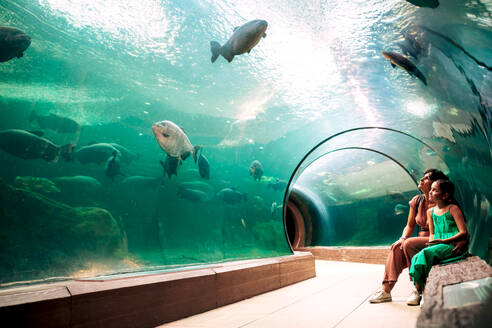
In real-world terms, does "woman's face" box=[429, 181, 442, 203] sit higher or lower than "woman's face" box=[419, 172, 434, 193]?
lower

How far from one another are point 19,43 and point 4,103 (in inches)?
398

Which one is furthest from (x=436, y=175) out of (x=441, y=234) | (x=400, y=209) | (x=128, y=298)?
(x=400, y=209)

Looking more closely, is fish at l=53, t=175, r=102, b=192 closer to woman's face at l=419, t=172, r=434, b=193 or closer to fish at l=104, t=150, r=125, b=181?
fish at l=104, t=150, r=125, b=181

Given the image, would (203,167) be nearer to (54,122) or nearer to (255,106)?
(255,106)

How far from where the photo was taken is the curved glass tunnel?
15.3ft

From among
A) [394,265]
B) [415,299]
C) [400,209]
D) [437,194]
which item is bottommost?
[415,299]

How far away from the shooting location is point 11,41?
13.9 ft

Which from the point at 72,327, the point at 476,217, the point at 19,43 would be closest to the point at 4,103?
the point at 19,43

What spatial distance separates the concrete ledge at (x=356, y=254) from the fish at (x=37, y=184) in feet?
40.2

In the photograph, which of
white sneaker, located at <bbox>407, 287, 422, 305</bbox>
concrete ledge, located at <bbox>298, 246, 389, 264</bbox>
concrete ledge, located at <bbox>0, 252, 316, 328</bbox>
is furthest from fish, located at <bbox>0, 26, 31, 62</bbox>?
concrete ledge, located at <bbox>298, 246, 389, 264</bbox>

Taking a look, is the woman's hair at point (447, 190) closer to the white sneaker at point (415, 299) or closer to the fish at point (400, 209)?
the white sneaker at point (415, 299)

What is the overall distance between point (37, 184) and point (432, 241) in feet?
49.6

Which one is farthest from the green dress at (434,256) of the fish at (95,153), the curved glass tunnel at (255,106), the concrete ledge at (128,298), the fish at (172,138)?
the fish at (95,153)

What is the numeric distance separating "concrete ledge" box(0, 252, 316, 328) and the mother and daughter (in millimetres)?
1768
